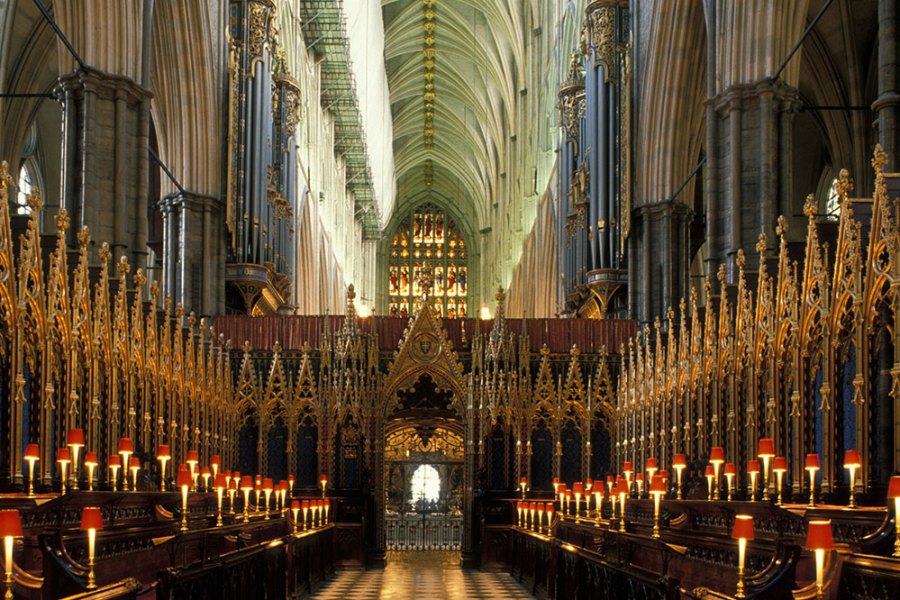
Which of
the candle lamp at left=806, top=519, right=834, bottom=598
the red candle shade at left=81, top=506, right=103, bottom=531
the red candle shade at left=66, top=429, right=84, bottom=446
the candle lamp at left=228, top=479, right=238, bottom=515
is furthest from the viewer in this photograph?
the candle lamp at left=228, top=479, right=238, bottom=515

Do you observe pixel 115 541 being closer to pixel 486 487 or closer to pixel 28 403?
pixel 28 403

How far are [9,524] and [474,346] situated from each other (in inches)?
784

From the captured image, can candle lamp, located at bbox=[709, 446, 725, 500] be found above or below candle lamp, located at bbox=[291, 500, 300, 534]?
above

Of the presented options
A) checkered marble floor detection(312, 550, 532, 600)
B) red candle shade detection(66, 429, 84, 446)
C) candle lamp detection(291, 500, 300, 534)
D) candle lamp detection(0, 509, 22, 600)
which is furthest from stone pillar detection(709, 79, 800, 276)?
candle lamp detection(0, 509, 22, 600)

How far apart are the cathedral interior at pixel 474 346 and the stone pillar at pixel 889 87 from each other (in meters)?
0.03

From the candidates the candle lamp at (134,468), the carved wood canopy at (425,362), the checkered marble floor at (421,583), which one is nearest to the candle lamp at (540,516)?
the checkered marble floor at (421,583)

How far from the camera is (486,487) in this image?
88.7 ft

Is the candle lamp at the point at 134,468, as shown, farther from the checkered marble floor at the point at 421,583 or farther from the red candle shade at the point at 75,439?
the red candle shade at the point at 75,439

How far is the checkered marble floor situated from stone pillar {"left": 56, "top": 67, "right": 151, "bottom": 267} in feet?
22.4

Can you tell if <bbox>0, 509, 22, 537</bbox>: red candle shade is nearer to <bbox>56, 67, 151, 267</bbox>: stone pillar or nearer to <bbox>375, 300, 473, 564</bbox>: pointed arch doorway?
<bbox>56, 67, 151, 267</bbox>: stone pillar

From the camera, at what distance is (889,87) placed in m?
16.4

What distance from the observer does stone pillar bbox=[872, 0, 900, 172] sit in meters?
16.3

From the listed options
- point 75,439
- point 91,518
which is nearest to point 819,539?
point 91,518

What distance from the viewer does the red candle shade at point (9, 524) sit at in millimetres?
7414
